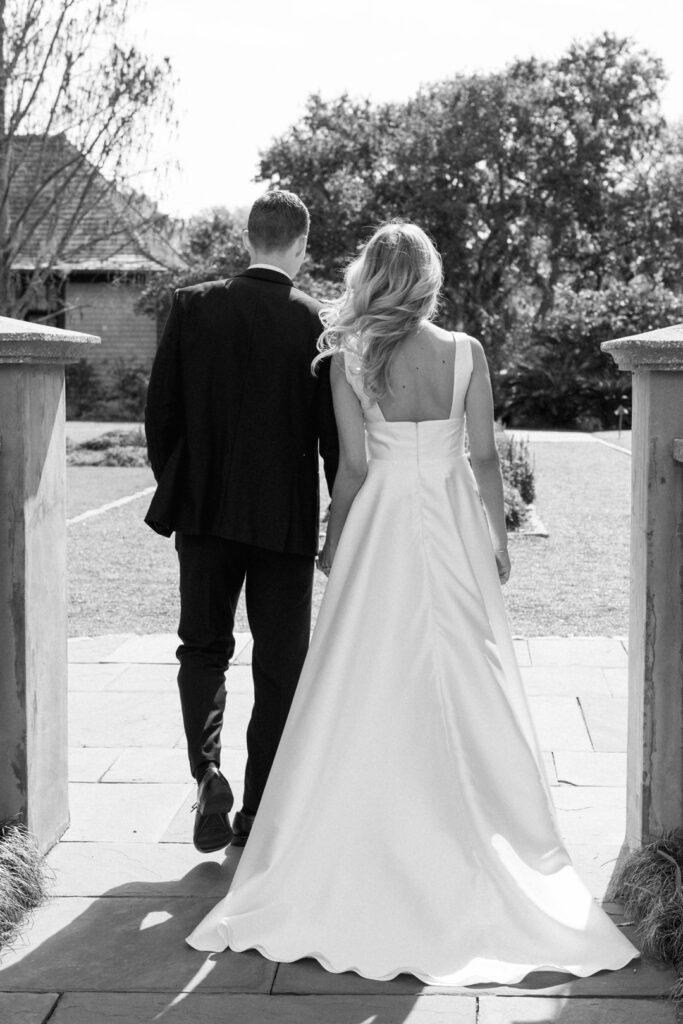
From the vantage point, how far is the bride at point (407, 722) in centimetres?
295

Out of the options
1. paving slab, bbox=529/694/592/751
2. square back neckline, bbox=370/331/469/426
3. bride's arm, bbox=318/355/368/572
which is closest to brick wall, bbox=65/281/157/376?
paving slab, bbox=529/694/592/751

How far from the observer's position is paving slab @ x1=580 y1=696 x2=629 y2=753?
473 centimetres

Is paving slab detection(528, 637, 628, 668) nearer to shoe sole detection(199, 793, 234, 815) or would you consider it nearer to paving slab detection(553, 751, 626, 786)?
paving slab detection(553, 751, 626, 786)

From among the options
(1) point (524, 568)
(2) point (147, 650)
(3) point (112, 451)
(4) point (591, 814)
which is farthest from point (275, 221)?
(3) point (112, 451)

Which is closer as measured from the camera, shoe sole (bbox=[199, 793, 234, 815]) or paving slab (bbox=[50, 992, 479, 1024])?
paving slab (bbox=[50, 992, 479, 1024])

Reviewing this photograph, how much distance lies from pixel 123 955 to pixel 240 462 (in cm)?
140

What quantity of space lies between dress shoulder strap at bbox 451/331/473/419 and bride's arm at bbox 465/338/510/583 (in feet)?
0.05

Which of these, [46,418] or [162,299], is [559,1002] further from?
[162,299]

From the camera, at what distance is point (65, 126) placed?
1591cm

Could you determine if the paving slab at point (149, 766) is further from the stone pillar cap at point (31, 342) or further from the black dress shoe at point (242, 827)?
the stone pillar cap at point (31, 342)

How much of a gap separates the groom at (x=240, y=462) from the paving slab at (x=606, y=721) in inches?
65.9

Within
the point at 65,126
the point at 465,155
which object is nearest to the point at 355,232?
the point at 465,155

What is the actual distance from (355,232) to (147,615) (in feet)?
82.7

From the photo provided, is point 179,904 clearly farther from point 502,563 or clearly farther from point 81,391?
point 81,391
